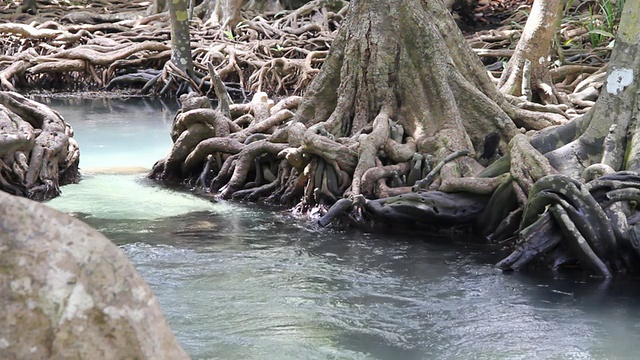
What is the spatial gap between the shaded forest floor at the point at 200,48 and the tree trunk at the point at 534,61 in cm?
414

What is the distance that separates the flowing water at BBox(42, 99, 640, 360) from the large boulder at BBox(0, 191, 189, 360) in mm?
2787

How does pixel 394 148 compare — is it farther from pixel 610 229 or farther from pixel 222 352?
pixel 222 352

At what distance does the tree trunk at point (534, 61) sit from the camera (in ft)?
35.6

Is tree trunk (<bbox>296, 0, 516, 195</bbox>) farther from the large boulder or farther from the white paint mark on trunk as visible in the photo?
the large boulder

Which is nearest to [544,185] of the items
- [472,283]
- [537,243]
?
[537,243]

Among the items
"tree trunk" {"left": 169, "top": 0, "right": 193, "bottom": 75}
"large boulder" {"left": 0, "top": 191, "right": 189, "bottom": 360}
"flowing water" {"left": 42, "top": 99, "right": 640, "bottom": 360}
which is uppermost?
"large boulder" {"left": 0, "top": 191, "right": 189, "bottom": 360}

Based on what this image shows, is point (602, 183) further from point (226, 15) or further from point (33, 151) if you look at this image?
point (226, 15)

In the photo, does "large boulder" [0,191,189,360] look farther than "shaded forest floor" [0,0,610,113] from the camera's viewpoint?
No

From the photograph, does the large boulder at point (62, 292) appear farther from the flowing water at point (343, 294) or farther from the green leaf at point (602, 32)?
the green leaf at point (602, 32)

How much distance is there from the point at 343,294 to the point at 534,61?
5769 mm

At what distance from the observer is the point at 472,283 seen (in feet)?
21.3

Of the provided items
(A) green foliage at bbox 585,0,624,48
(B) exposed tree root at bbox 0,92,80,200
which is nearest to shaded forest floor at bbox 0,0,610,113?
(A) green foliage at bbox 585,0,624,48

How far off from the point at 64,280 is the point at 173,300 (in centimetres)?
385

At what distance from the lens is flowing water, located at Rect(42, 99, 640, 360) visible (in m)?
5.29
